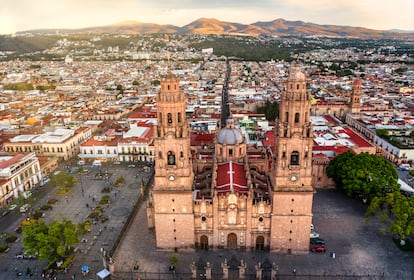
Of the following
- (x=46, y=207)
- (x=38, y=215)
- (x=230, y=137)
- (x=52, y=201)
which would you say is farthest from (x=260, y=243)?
(x=52, y=201)

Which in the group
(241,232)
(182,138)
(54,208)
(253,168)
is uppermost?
(182,138)

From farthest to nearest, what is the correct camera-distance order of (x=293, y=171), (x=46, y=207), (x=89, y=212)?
(x=46, y=207) → (x=89, y=212) → (x=293, y=171)

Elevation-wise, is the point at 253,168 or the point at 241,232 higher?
the point at 253,168

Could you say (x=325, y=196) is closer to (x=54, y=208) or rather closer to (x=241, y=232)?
(x=241, y=232)

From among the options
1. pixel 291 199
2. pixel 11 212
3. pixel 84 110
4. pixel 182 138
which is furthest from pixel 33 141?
pixel 291 199

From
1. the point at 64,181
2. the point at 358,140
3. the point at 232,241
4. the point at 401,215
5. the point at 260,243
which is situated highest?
the point at 358,140

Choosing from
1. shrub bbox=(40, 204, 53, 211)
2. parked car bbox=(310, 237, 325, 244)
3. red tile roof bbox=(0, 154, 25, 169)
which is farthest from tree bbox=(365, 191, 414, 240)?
red tile roof bbox=(0, 154, 25, 169)

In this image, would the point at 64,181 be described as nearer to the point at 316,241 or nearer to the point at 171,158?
the point at 171,158
